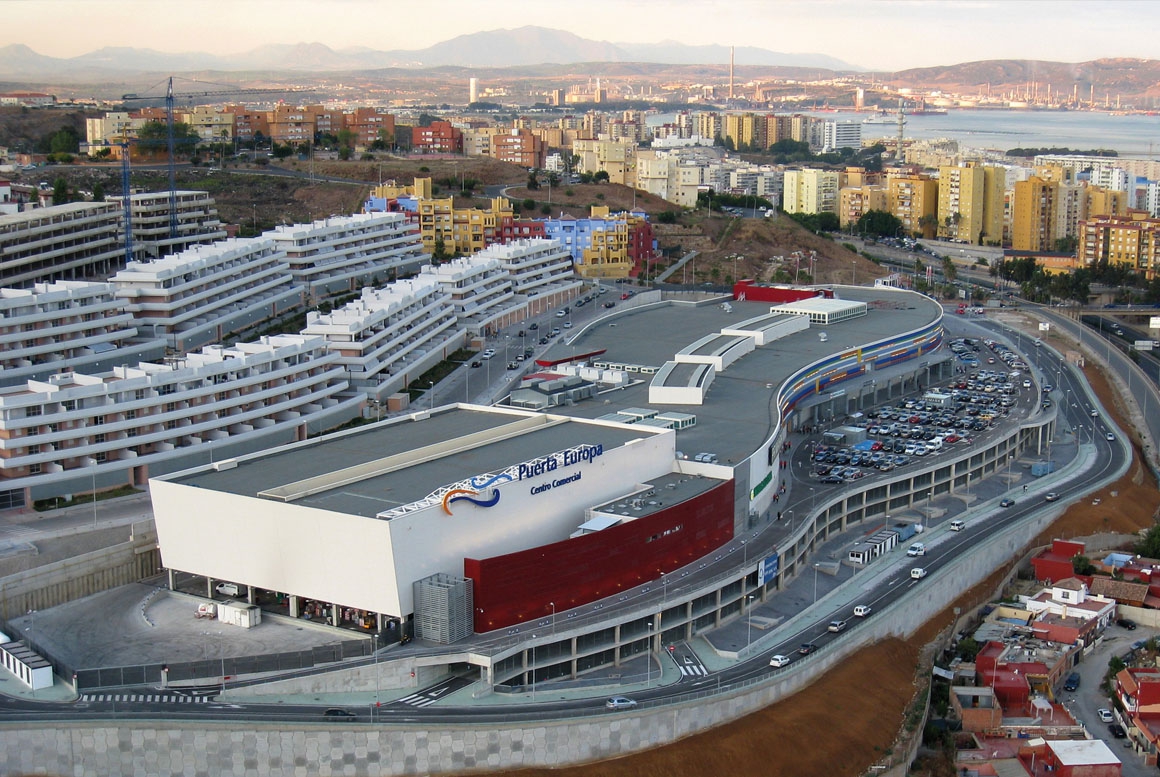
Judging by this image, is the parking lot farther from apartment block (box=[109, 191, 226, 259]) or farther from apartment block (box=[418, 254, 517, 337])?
apartment block (box=[109, 191, 226, 259])

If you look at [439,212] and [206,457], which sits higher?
[439,212]

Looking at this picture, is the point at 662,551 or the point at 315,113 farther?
the point at 315,113

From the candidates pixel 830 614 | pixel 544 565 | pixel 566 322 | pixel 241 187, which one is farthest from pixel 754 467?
pixel 241 187

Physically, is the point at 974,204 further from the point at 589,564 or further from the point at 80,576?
the point at 80,576

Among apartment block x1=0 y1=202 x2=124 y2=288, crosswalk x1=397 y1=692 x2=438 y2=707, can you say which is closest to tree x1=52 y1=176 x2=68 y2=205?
apartment block x1=0 y1=202 x2=124 y2=288

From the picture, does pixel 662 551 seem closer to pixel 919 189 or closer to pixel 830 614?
pixel 830 614

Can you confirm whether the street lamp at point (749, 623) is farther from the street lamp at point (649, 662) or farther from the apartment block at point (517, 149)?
the apartment block at point (517, 149)
